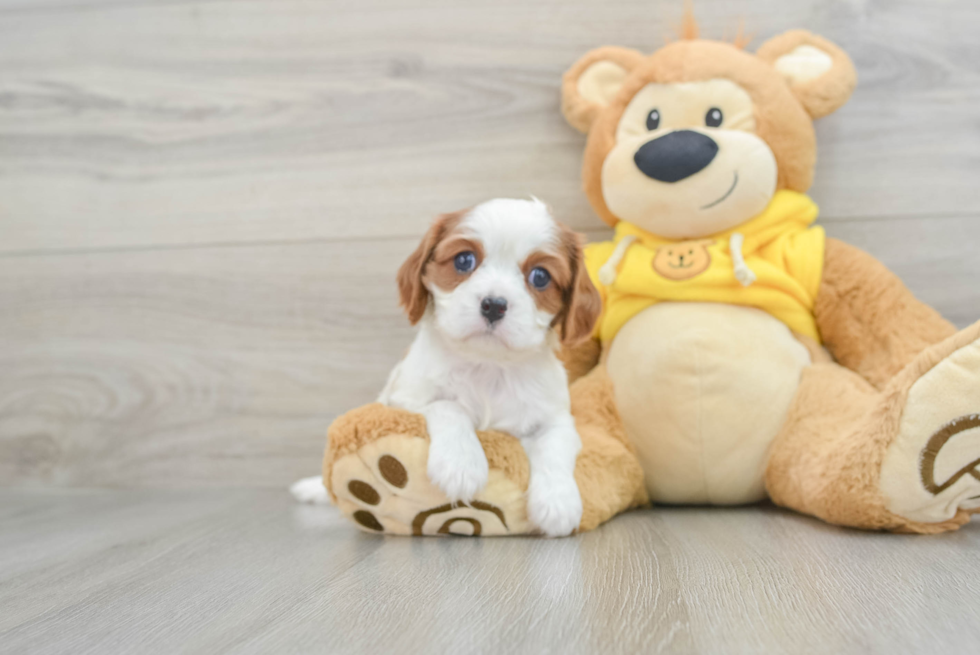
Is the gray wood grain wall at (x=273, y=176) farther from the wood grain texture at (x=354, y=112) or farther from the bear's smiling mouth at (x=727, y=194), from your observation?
the bear's smiling mouth at (x=727, y=194)

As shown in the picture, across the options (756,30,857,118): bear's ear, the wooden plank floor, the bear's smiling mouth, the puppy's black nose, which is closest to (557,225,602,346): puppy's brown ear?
the puppy's black nose

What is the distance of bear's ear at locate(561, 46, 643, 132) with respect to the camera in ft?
4.32

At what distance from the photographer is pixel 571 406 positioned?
3.89 ft

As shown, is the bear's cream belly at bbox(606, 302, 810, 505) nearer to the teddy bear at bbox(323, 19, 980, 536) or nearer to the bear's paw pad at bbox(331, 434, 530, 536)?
the teddy bear at bbox(323, 19, 980, 536)

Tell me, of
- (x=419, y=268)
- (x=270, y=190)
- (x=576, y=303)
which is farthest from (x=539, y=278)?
(x=270, y=190)

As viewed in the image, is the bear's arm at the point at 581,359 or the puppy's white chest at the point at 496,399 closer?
the puppy's white chest at the point at 496,399

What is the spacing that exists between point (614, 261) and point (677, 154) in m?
0.21

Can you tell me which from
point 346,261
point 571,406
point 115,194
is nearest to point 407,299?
point 571,406

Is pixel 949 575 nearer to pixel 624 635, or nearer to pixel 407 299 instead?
pixel 624 635

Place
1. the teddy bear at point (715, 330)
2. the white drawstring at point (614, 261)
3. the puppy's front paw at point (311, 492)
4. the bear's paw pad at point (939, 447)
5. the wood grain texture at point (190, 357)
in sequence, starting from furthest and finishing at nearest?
the wood grain texture at point (190, 357), the puppy's front paw at point (311, 492), the white drawstring at point (614, 261), the teddy bear at point (715, 330), the bear's paw pad at point (939, 447)

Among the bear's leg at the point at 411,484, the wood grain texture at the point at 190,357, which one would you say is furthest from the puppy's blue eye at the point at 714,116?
the bear's leg at the point at 411,484

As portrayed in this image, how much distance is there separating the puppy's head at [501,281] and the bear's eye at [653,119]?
0.30 meters

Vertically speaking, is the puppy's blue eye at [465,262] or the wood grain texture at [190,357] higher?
the puppy's blue eye at [465,262]

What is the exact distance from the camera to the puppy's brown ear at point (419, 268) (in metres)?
1.03
